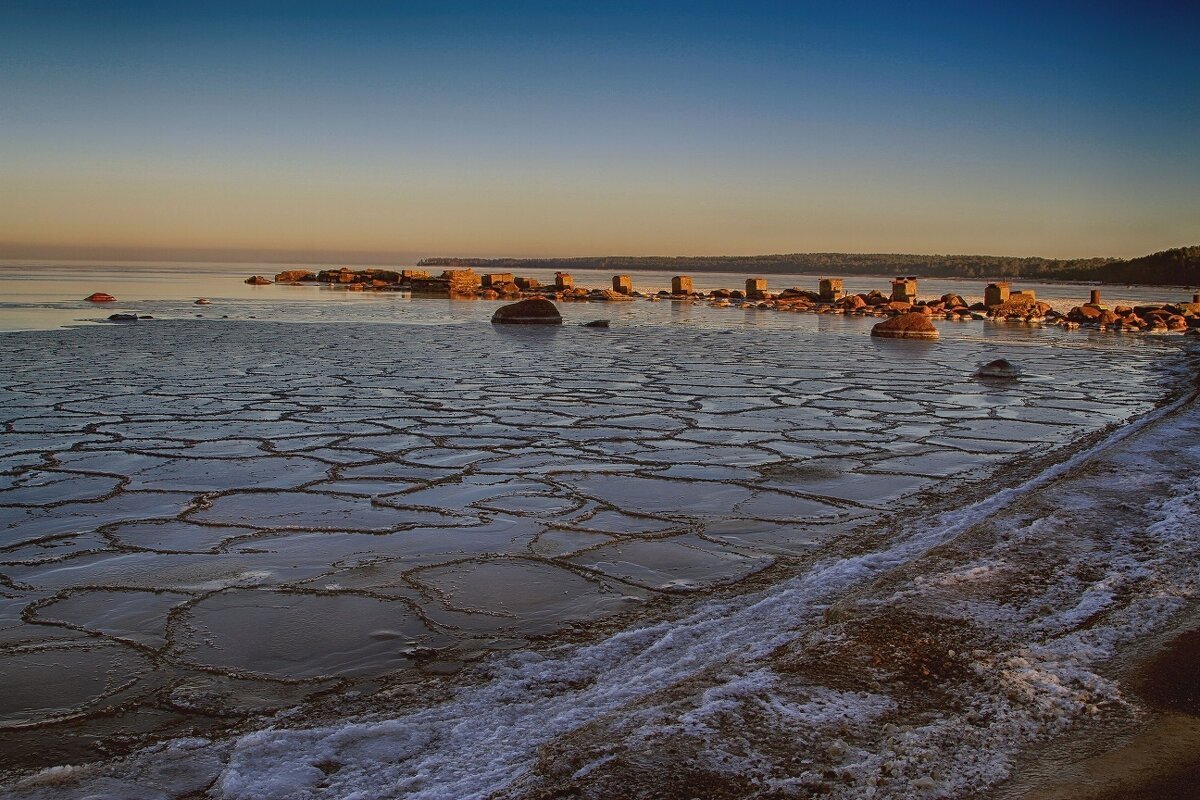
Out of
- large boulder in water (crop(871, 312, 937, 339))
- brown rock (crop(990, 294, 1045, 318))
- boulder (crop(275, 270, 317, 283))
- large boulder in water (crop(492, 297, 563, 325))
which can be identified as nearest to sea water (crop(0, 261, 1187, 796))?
large boulder in water (crop(871, 312, 937, 339))

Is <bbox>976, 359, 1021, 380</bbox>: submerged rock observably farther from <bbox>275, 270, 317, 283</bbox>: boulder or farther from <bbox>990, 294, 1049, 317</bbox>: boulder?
<bbox>275, 270, 317, 283</bbox>: boulder

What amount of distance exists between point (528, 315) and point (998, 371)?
9.78m

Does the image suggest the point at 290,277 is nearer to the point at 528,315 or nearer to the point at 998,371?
the point at 528,315

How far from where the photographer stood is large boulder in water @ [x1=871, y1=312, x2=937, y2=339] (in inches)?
635

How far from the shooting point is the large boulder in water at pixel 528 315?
17.9m

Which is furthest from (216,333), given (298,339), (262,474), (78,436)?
(262,474)

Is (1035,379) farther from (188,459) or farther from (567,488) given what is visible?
(188,459)

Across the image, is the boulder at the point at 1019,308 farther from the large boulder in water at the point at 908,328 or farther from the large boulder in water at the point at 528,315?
the large boulder in water at the point at 528,315

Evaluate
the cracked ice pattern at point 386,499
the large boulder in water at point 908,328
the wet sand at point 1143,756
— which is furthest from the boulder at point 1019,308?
the wet sand at point 1143,756

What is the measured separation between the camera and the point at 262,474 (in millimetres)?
5062

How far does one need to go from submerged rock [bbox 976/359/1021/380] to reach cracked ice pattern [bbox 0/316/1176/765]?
1.71ft

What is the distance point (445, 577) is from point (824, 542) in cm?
161

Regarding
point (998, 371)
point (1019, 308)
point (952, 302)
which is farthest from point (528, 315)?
point (1019, 308)

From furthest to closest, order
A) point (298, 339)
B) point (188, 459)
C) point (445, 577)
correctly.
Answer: point (298, 339), point (188, 459), point (445, 577)
